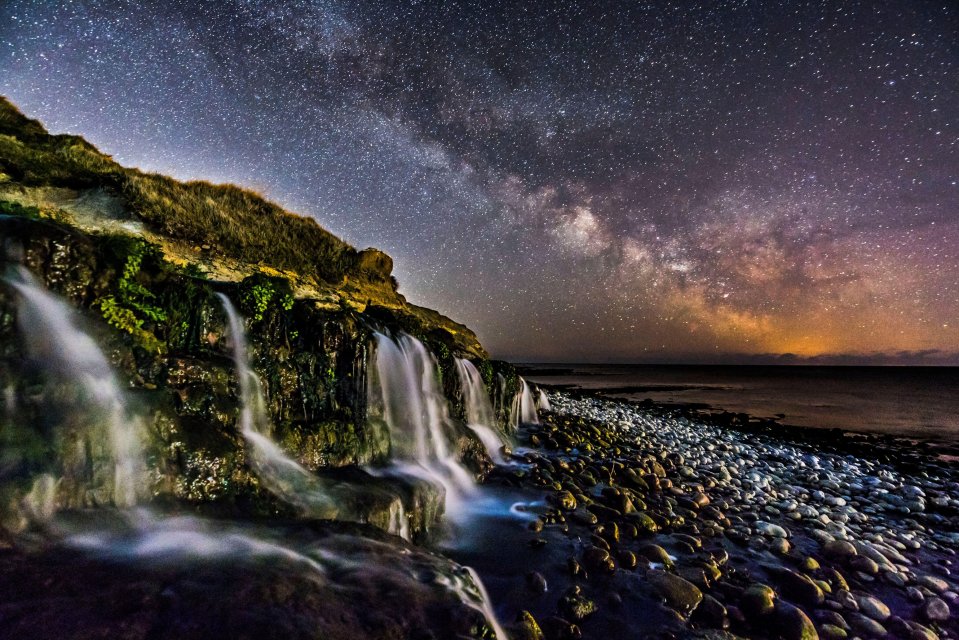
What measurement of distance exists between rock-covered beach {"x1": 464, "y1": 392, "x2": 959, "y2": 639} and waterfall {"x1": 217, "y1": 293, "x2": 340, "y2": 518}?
8.33 ft

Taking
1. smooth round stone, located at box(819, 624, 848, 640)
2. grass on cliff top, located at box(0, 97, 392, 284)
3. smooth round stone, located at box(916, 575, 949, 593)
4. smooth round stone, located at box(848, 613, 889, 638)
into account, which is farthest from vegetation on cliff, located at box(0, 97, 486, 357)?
smooth round stone, located at box(916, 575, 949, 593)

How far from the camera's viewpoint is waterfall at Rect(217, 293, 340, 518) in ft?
17.5

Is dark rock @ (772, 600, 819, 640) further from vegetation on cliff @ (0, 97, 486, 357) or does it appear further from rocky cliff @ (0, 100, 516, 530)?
vegetation on cliff @ (0, 97, 486, 357)

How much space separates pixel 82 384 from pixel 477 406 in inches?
388

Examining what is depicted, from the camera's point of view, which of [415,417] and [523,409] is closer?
[415,417]

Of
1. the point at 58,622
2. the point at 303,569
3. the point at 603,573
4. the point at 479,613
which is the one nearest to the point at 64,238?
the point at 58,622

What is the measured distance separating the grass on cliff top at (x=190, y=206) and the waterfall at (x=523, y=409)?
10.4 metres

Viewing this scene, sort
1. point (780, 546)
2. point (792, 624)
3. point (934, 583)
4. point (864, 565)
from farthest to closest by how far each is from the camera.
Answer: point (780, 546), point (864, 565), point (934, 583), point (792, 624)

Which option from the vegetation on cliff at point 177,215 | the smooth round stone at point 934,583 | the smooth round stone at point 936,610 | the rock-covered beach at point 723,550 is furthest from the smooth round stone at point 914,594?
the vegetation on cliff at point 177,215

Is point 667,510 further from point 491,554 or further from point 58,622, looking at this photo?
point 58,622

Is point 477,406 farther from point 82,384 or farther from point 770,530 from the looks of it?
point 82,384

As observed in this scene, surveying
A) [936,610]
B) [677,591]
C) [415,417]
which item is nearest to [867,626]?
[936,610]

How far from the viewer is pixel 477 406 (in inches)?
511

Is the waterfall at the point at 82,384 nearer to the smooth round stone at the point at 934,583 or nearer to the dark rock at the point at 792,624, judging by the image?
the dark rock at the point at 792,624
